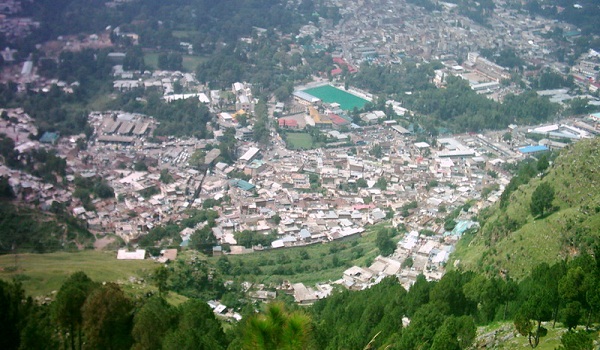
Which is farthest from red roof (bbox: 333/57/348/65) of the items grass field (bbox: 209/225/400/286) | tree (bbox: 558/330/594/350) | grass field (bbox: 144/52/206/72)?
tree (bbox: 558/330/594/350)

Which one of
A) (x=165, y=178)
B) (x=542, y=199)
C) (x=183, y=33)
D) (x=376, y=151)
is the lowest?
(x=183, y=33)

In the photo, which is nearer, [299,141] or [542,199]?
[542,199]

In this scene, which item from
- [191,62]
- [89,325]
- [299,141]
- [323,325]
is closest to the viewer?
[89,325]

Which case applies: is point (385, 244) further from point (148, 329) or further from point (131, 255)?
point (148, 329)

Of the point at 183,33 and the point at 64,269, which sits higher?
the point at 64,269

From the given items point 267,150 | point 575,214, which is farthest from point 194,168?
point 575,214

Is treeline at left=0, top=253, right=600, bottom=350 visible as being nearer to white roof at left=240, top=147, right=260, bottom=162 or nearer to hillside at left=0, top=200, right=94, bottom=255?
hillside at left=0, top=200, right=94, bottom=255

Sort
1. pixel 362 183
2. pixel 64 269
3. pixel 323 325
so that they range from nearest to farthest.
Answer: pixel 323 325 < pixel 64 269 < pixel 362 183

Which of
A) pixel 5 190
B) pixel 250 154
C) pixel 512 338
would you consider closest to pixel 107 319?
pixel 512 338
